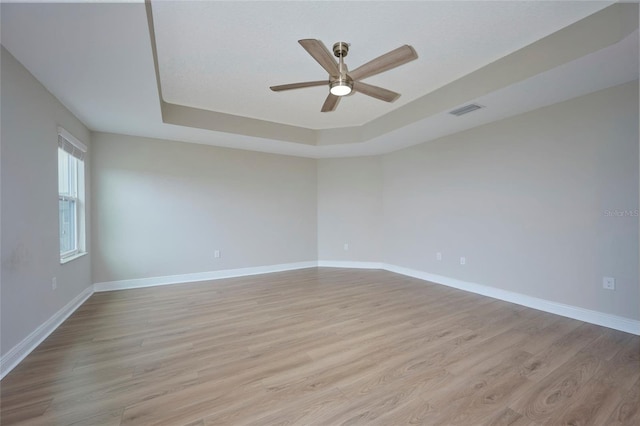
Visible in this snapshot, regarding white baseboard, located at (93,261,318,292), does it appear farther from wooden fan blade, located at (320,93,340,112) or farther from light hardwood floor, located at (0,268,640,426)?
wooden fan blade, located at (320,93,340,112)

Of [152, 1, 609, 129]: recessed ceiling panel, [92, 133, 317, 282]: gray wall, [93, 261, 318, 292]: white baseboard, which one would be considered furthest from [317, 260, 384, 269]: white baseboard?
[152, 1, 609, 129]: recessed ceiling panel

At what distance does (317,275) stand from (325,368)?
9.84 feet

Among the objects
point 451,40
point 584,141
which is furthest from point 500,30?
point 584,141

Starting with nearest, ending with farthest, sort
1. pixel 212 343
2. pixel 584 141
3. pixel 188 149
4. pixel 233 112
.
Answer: pixel 212 343 → pixel 584 141 → pixel 233 112 → pixel 188 149

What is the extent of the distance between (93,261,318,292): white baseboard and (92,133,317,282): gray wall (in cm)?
8

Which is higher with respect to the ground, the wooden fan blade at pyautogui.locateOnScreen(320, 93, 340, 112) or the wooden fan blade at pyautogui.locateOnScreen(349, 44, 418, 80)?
the wooden fan blade at pyautogui.locateOnScreen(349, 44, 418, 80)

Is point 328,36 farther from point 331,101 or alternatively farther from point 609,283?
point 609,283

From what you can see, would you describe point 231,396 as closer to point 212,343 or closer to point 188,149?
point 212,343

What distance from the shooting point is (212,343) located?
249 centimetres

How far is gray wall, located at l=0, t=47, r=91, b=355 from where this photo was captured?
2.05 m

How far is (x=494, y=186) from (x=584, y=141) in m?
1.02

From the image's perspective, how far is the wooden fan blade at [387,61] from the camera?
1.97 m

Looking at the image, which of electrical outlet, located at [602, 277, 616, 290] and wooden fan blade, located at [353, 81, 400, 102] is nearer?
wooden fan blade, located at [353, 81, 400, 102]

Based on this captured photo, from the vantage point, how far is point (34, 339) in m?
2.39
